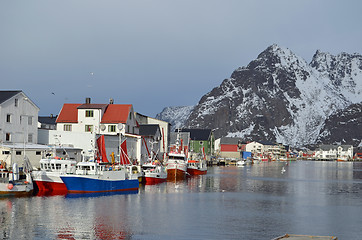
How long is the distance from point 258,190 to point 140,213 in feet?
121

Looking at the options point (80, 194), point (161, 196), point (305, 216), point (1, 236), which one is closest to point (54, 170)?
point (80, 194)

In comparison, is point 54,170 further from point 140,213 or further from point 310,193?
point 310,193

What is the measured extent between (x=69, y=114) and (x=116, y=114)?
10044 millimetres

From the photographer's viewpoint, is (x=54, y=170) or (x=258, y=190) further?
(x=258, y=190)

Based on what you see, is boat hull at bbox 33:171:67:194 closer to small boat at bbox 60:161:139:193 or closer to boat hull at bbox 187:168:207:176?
small boat at bbox 60:161:139:193

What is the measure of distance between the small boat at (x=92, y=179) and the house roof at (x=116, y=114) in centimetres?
3135

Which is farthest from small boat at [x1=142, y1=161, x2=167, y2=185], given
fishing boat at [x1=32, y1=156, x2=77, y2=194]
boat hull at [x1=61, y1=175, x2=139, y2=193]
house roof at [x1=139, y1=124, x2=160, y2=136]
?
fishing boat at [x1=32, y1=156, x2=77, y2=194]

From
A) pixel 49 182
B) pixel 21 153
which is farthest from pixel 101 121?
pixel 49 182

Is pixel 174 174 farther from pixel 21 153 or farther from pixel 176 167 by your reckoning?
pixel 21 153

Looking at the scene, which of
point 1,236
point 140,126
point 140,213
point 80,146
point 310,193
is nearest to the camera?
point 1,236

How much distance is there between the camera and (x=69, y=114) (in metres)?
107

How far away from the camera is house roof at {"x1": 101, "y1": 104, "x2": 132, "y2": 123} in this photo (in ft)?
343

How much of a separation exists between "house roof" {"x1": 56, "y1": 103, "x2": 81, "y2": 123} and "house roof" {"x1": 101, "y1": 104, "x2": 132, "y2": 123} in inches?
249

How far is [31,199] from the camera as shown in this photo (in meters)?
61.6
